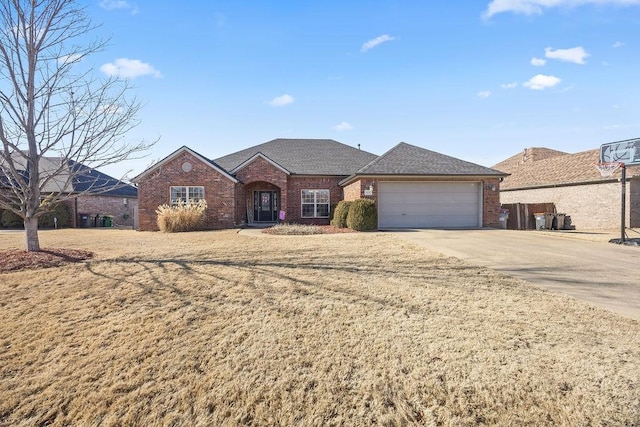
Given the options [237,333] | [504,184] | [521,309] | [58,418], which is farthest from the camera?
[504,184]

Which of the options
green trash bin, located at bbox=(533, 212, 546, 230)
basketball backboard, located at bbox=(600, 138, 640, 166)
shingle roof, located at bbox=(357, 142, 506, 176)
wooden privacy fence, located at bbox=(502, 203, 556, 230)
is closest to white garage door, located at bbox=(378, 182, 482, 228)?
shingle roof, located at bbox=(357, 142, 506, 176)

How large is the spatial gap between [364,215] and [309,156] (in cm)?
965

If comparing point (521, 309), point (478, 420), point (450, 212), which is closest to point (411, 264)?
point (521, 309)

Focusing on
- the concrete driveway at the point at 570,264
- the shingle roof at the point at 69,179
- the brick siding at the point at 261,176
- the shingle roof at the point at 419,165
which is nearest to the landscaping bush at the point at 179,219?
the shingle roof at the point at 69,179

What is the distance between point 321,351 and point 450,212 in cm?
1458

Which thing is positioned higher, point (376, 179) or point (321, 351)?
point (376, 179)

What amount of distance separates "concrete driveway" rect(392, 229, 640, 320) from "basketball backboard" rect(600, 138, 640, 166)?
131 inches

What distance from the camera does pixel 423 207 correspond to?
53.2ft

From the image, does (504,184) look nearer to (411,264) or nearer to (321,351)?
(411,264)

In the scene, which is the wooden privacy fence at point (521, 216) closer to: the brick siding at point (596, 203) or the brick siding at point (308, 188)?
the brick siding at point (596, 203)

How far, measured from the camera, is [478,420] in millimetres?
2402

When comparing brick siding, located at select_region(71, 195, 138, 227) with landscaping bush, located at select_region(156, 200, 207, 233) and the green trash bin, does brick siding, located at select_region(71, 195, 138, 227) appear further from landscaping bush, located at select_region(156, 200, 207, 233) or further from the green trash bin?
the green trash bin

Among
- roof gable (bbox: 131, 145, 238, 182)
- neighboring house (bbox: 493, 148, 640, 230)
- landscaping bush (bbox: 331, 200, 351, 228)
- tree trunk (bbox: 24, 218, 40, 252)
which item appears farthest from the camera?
roof gable (bbox: 131, 145, 238, 182)

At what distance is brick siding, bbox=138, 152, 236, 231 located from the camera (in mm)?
17703
